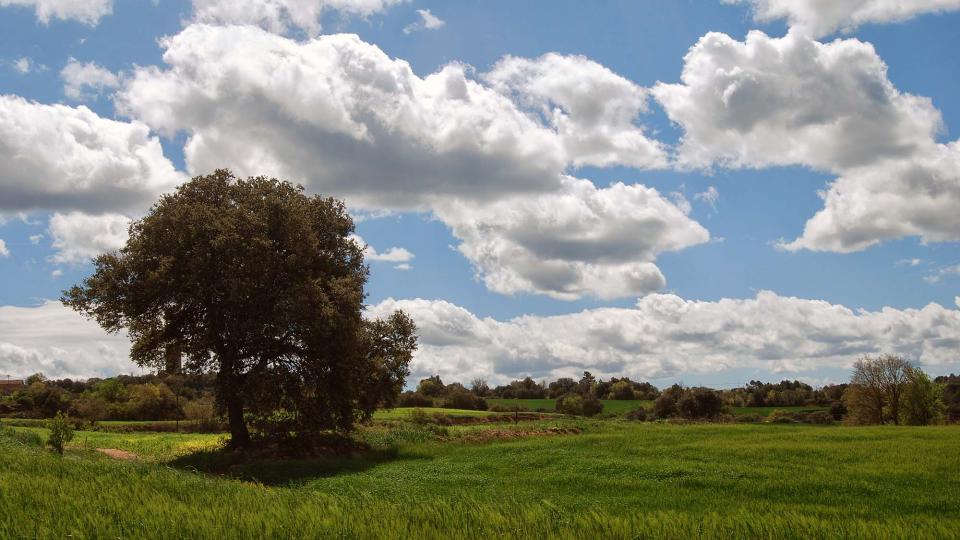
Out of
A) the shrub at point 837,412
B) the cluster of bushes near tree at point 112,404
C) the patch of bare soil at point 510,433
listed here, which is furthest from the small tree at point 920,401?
the cluster of bushes near tree at point 112,404

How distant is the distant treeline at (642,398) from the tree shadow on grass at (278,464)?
501 centimetres

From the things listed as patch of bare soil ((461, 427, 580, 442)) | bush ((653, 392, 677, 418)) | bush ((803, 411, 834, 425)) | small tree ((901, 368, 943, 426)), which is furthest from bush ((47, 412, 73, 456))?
bush ((803, 411, 834, 425))

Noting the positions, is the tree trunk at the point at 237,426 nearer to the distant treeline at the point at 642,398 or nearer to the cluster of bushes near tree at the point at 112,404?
the distant treeline at the point at 642,398

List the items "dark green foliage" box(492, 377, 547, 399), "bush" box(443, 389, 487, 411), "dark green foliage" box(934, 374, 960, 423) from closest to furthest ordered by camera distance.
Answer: "dark green foliage" box(934, 374, 960, 423), "bush" box(443, 389, 487, 411), "dark green foliage" box(492, 377, 547, 399)

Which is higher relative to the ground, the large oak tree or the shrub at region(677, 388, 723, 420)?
the large oak tree

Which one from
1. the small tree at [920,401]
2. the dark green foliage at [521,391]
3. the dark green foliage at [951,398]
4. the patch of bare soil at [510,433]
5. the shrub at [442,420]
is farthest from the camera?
the dark green foliage at [521,391]

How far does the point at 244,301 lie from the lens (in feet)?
105

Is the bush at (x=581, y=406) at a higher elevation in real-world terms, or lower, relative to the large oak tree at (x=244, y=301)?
lower

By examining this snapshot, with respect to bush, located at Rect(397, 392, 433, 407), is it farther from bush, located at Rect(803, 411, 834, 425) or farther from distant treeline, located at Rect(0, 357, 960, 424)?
bush, located at Rect(803, 411, 834, 425)

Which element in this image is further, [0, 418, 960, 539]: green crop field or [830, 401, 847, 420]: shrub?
[830, 401, 847, 420]: shrub

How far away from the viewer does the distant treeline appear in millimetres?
79938

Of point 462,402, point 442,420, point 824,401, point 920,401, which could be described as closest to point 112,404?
point 462,402

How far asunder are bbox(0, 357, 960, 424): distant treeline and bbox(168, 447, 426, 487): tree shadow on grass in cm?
501

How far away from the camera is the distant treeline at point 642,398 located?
79938mm
